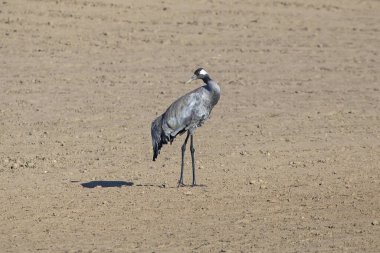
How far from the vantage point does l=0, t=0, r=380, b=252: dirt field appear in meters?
12.0

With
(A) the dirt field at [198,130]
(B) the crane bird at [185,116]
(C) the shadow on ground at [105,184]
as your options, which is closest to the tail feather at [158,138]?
(B) the crane bird at [185,116]

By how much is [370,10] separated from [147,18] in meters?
4.96

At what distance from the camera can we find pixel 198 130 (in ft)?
56.5

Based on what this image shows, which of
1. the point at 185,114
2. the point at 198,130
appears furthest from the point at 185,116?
the point at 198,130

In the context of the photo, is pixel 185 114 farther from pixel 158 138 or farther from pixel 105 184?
pixel 105 184

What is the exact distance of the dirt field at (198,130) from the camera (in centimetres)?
1196

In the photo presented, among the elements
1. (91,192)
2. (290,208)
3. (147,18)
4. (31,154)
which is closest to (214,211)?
(290,208)

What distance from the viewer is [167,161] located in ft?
50.8

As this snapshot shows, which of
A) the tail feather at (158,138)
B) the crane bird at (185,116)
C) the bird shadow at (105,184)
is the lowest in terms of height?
the bird shadow at (105,184)

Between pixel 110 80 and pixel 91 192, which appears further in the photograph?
pixel 110 80

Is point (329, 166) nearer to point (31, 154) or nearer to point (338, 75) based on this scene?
point (31, 154)

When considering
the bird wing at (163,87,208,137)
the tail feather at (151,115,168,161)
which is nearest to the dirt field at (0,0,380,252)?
the tail feather at (151,115,168,161)

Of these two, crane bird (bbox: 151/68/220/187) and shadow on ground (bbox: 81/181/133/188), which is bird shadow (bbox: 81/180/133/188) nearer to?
shadow on ground (bbox: 81/181/133/188)

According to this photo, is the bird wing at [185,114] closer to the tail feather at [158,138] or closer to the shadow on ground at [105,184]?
the tail feather at [158,138]
